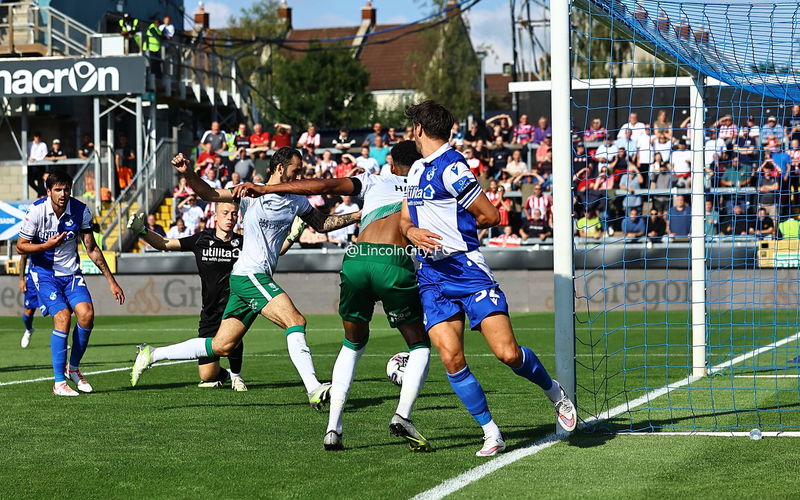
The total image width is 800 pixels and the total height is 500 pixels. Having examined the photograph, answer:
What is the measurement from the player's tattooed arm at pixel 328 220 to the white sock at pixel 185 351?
1.68 meters

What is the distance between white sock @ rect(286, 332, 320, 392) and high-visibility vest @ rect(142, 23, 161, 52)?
926 inches

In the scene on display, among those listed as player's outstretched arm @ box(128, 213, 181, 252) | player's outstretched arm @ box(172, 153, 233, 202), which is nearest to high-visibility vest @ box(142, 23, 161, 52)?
player's outstretched arm @ box(128, 213, 181, 252)

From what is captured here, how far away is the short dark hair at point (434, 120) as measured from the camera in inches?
260

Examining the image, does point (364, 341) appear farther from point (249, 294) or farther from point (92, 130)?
point (92, 130)

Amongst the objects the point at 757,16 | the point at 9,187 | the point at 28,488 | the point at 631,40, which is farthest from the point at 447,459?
the point at 9,187

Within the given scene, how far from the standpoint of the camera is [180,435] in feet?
24.9

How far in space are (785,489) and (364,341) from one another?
2776 mm

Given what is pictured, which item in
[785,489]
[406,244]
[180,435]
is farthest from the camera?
[180,435]

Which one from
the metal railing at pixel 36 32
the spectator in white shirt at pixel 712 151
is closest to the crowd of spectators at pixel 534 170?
the spectator in white shirt at pixel 712 151

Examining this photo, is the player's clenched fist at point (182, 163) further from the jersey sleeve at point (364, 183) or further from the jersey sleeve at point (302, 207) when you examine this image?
the jersey sleeve at point (302, 207)

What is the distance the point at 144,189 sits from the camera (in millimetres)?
28328

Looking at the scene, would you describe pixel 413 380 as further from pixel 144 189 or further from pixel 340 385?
pixel 144 189

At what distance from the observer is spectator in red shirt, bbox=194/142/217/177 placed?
28.2m

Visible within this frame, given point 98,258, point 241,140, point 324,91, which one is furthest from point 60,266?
point 324,91
